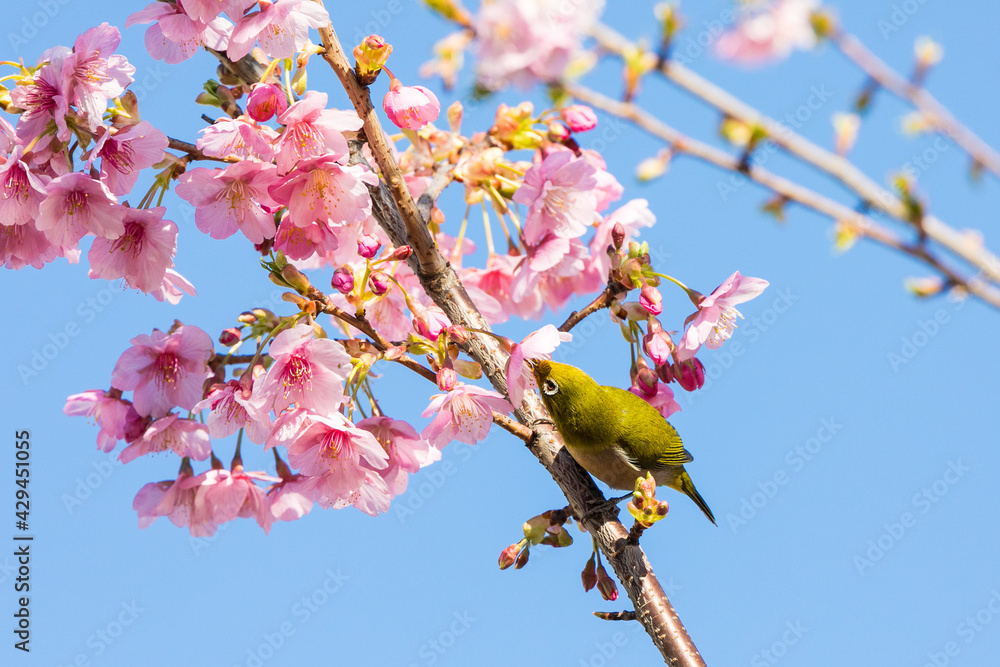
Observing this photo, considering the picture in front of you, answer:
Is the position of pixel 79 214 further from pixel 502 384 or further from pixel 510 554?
pixel 510 554

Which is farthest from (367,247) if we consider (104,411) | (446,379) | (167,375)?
(104,411)

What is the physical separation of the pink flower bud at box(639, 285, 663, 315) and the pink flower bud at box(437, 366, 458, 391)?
24.2 inches

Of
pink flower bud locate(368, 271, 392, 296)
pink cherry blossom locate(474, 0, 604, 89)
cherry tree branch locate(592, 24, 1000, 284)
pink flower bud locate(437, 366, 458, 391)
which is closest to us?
cherry tree branch locate(592, 24, 1000, 284)

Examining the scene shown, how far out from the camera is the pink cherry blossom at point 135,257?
2.29 meters

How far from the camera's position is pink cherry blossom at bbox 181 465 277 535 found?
8.28 ft

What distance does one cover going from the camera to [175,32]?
Result: 89.5 inches

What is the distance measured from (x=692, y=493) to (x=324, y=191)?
162 centimetres

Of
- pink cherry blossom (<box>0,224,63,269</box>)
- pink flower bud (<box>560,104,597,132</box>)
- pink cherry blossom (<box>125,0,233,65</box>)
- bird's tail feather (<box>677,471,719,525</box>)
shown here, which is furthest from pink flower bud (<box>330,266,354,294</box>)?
bird's tail feather (<box>677,471,719,525</box>)

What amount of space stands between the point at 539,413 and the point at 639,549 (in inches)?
20.0

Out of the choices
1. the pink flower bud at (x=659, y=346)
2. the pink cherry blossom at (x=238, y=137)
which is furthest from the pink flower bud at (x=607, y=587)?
the pink cherry blossom at (x=238, y=137)

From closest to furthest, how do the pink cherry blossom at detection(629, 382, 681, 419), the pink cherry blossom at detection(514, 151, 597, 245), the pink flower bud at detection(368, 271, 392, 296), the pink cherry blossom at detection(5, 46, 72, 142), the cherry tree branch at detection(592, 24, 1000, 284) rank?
the cherry tree branch at detection(592, 24, 1000, 284) < the pink cherry blossom at detection(5, 46, 72, 142) < the pink flower bud at detection(368, 271, 392, 296) < the pink cherry blossom at detection(629, 382, 681, 419) < the pink cherry blossom at detection(514, 151, 597, 245)

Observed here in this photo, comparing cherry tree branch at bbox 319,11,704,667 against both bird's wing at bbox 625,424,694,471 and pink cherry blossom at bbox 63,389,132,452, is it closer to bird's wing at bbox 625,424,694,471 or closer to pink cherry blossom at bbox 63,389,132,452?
bird's wing at bbox 625,424,694,471

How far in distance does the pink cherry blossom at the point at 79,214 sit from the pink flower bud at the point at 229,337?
0.39 metres

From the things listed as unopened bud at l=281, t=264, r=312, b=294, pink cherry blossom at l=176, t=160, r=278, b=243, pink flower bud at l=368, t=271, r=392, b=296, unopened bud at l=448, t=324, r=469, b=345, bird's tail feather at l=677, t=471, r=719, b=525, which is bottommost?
bird's tail feather at l=677, t=471, r=719, b=525
